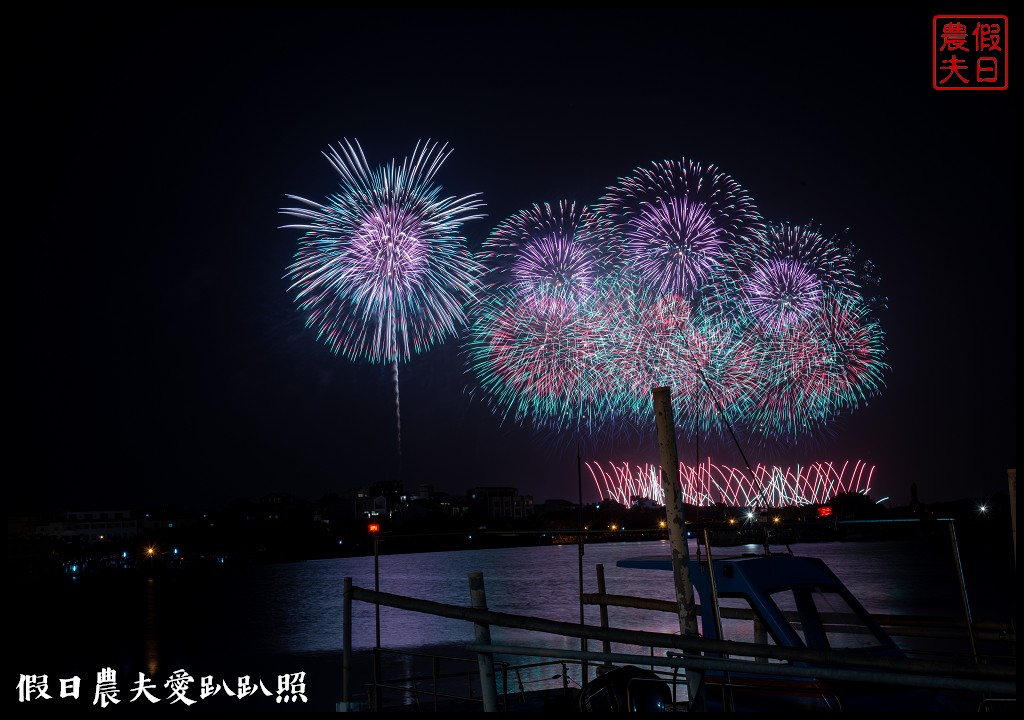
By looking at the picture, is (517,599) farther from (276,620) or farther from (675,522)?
(675,522)

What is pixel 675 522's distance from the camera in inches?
331

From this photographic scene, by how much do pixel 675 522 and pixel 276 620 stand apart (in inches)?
3431

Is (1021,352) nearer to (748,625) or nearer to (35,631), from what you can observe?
(748,625)

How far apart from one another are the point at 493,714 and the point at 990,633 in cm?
647

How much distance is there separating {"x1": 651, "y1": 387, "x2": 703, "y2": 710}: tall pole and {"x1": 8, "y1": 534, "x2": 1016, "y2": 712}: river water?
473 centimetres

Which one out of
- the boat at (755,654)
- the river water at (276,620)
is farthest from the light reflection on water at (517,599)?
the boat at (755,654)

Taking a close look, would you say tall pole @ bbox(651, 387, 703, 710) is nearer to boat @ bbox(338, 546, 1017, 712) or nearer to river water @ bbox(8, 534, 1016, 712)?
boat @ bbox(338, 546, 1017, 712)

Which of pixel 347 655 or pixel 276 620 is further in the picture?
pixel 276 620

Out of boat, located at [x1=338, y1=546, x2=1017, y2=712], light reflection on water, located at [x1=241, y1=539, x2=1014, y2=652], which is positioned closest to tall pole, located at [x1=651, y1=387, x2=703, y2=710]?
boat, located at [x1=338, y1=546, x2=1017, y2=712]

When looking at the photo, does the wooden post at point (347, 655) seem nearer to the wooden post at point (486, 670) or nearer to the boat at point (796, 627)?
the wooden post at point (486, 670)

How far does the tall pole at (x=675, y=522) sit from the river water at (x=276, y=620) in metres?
4.73

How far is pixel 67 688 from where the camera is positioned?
154 feet

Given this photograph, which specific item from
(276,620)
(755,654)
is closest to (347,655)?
(755,654)

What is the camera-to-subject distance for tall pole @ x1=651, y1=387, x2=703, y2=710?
809cm
